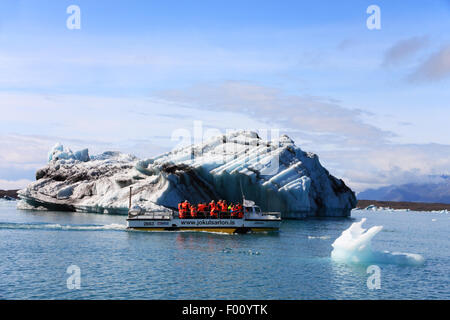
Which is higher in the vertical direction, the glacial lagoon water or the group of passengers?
the group of passengers

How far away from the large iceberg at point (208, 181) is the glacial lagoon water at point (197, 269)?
23528 millimetres

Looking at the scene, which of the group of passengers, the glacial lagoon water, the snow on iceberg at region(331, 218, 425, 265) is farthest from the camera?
the group of passengers

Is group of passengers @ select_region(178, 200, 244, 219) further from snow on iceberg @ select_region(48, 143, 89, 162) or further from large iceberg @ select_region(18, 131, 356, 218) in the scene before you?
snow on iceberg @ select_region(48, 143, 89, 162)

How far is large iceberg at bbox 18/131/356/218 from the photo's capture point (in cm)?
6438

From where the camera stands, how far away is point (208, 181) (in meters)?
66.2

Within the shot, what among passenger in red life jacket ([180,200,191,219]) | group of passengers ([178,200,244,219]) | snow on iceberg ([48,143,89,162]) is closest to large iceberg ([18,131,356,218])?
snow on iceberg ([48,143,89,162])

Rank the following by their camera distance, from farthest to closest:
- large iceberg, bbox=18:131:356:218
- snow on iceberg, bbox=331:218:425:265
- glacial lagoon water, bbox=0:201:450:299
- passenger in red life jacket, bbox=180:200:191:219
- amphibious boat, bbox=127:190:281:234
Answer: large iceberg, bbox=18:131:356:218 → passenger in red life jacket, bbox=180:200:191:219 → amphibious boat, bbox=127:190:281:234 → snow on iceberg, bbox=331:218:425:265 → glacial lagoon water, bbox=0:201:450:299

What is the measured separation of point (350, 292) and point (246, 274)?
19.2ft

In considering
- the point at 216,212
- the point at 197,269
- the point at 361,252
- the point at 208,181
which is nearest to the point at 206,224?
the point at 216,212

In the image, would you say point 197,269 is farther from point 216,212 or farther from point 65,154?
point 65,154

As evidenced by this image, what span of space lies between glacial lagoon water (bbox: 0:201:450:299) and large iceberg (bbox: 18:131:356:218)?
23528 millimetres
